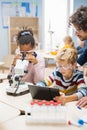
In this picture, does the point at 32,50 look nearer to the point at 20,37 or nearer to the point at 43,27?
the point at 20,37

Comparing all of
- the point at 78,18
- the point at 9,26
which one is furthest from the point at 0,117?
the point at 9,26

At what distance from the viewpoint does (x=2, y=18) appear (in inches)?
243

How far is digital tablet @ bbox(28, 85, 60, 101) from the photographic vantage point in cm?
161

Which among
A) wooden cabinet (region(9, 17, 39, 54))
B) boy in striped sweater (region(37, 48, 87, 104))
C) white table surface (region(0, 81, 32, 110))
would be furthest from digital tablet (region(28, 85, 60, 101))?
wooden cabinet (region(9, 17, 39, 54))

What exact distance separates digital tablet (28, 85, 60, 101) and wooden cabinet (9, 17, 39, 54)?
4.59 metres

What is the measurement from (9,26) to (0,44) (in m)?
0.58

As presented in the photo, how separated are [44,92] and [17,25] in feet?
16.2

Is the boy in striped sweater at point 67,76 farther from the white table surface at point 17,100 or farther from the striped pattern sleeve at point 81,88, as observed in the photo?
the white table surface at point 17,100

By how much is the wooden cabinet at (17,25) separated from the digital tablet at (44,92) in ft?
15.1

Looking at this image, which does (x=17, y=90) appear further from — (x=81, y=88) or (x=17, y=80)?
(x=81, y=88)

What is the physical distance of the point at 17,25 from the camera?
6328 mm

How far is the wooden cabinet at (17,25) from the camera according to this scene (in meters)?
6.20

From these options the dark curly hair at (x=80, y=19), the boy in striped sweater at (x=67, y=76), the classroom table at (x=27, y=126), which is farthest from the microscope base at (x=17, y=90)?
the dark curly hair at (x=80, y=19)

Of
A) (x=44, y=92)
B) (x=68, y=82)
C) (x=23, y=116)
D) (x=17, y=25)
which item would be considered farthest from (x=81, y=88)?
(x=17, y=25)
